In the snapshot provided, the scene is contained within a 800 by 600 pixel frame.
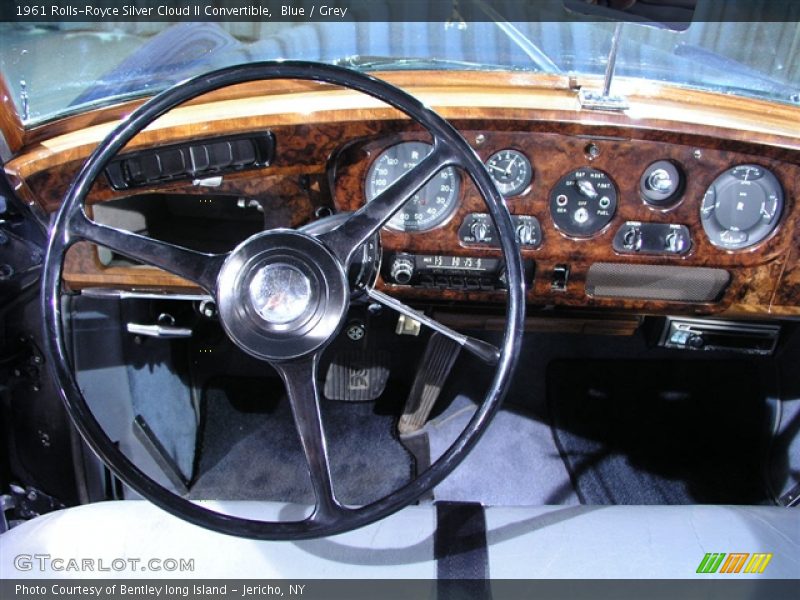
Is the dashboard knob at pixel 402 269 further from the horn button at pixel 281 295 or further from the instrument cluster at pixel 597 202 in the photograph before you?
the horn button at pixel 281 295

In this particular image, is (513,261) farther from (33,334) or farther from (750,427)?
(750,427)

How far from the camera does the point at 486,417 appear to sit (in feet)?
4.56

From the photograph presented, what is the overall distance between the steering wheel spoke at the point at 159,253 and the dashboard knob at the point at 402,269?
731 millimetres

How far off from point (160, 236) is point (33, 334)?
45 cm

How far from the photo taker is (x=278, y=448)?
2820 mm

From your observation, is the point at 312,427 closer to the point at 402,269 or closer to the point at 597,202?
the point at 402,269

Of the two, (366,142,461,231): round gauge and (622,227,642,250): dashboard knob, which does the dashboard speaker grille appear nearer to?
(622,227,642,250): dashboard knob

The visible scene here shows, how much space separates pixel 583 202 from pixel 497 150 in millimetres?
278

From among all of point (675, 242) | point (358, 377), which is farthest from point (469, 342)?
point (358, 377)

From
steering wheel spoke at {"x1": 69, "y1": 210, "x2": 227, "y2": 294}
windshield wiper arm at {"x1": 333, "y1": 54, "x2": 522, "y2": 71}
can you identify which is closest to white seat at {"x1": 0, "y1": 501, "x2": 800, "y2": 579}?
steering wheel spoke at {"x1": 69, "y1": 210, "x2": 227, "y2": 294}

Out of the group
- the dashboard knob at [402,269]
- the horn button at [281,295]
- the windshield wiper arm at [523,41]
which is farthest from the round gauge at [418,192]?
the horn button at [281,295]

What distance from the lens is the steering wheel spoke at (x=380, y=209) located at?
141cm

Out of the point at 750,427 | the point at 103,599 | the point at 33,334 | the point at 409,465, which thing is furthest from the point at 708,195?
the point at 33,334

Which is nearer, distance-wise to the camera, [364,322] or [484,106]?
[484,106]
